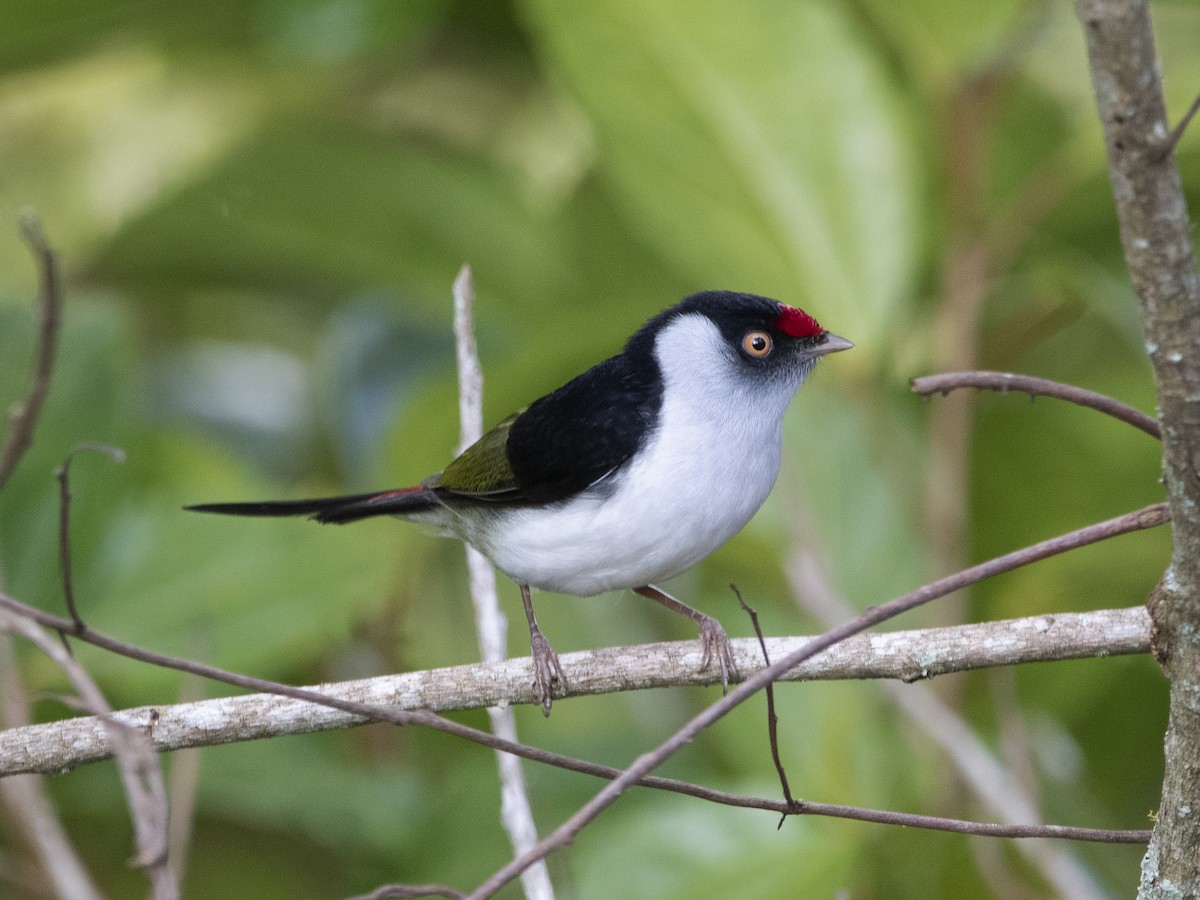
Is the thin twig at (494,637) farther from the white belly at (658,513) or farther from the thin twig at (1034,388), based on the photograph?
the thin twig at (1034,388)

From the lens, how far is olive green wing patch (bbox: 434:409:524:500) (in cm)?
252

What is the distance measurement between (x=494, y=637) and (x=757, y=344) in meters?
0.81

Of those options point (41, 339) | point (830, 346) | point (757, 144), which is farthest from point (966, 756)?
point (41, 339)

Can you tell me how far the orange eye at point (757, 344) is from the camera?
2.60m

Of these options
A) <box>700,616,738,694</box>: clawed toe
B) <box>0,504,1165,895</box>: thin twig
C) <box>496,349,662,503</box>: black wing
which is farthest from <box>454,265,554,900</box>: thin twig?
<box>0,504,1165,895</box>: thin twig

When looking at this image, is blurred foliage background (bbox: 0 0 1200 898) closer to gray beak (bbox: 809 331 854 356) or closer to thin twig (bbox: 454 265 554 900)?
gray beak (bbox: 809 331 854 356)

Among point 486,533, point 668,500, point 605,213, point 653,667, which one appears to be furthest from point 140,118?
point 653,667

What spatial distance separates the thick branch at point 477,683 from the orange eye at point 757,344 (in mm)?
861

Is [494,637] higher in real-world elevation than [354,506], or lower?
lower

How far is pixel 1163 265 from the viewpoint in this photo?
1001 mm

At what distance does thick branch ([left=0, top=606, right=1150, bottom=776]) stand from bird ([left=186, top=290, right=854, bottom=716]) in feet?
0.63

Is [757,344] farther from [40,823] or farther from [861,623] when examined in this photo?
[40,823]

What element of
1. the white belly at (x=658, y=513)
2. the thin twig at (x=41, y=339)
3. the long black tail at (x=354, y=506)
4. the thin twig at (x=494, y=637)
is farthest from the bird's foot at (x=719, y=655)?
the thin twig at (x=41, y=339)

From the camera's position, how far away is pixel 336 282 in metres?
4.24
